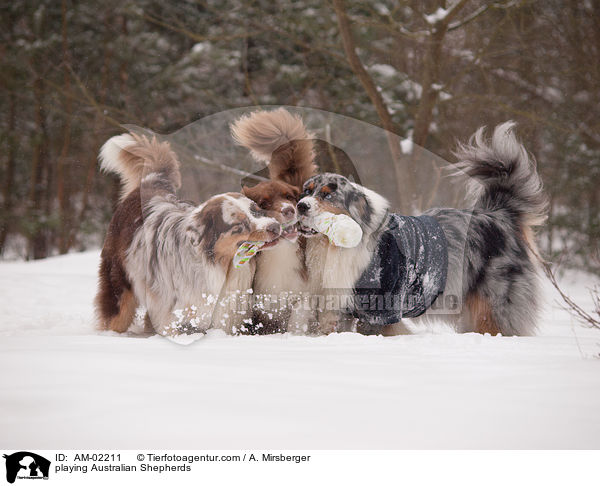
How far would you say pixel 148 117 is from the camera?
31.1ft

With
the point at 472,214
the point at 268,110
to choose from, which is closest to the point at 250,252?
the point at 268,110

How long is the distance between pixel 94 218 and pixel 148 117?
2.76 m

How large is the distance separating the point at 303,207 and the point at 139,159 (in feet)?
5.30

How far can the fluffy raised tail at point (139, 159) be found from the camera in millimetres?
4070

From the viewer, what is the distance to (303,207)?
10.8 ft

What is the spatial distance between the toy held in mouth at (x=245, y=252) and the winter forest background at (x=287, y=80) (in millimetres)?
3642

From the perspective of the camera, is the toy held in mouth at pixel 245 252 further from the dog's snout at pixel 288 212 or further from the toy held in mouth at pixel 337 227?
the toy held in mouth at pixel 337 227

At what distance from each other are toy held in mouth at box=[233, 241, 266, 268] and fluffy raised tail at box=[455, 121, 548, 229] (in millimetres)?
1780

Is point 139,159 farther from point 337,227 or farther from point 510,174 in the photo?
point 510,174

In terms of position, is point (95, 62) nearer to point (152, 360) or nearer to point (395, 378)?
point (152, 360)
